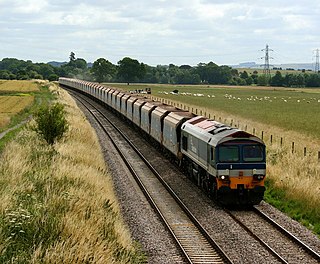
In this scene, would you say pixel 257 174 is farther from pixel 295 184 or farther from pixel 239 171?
pixel 295 184

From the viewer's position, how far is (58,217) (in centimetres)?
1309

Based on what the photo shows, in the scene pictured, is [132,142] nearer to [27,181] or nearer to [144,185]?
[144,185]

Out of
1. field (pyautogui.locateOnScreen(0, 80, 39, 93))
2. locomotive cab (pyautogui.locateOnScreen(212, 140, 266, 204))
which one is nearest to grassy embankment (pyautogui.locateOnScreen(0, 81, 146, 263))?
locomotive cab (pyautogui.locateOnScreen(212, 140, 266, 204))

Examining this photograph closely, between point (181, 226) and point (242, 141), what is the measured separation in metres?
4.47

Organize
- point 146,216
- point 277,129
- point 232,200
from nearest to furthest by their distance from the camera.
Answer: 1. point 146,216
2. point 232,200
3. point 277,129

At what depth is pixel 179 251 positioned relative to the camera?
15.5m

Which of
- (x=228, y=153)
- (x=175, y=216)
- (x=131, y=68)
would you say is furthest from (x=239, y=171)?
(x=131, y=68)

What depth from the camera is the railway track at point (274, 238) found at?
1525 cm

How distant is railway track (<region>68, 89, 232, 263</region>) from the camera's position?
15383 mm

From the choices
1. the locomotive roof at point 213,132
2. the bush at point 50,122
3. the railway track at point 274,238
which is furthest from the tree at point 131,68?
the railway track at point 274,238

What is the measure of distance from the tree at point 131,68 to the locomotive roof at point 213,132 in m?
162

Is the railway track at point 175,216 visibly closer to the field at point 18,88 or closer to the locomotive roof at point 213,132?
the locomotive roof at point 213,132

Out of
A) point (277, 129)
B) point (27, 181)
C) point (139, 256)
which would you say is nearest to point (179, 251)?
point (139, 256)

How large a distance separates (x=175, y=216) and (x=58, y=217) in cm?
733
